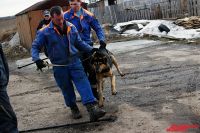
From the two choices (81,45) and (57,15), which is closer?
(57,15)

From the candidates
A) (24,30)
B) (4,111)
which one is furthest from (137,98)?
(24,30)

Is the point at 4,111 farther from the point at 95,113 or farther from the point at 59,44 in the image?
the point at 59,44

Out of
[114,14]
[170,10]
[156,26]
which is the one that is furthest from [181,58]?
[114,14]

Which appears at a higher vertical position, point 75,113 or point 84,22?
point 84,22

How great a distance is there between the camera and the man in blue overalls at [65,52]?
7.05 metres

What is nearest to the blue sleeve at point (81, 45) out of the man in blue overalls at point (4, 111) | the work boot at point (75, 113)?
the work boot at point (75, 113)

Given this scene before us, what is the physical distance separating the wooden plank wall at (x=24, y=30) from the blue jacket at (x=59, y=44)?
47.6 ft

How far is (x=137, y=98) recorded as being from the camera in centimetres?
823

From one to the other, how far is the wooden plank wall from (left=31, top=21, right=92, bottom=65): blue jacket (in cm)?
1451

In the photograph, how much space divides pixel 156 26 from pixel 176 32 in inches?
87.6

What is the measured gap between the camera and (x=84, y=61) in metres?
7.88

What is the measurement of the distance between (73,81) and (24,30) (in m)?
16.1

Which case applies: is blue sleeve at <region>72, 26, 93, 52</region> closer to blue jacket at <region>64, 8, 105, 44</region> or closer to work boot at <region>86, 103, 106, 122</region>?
blue jacket at <region>64, 8, 105, 44</region>

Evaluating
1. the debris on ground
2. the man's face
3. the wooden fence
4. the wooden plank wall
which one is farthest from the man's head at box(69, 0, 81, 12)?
the wooden fence
